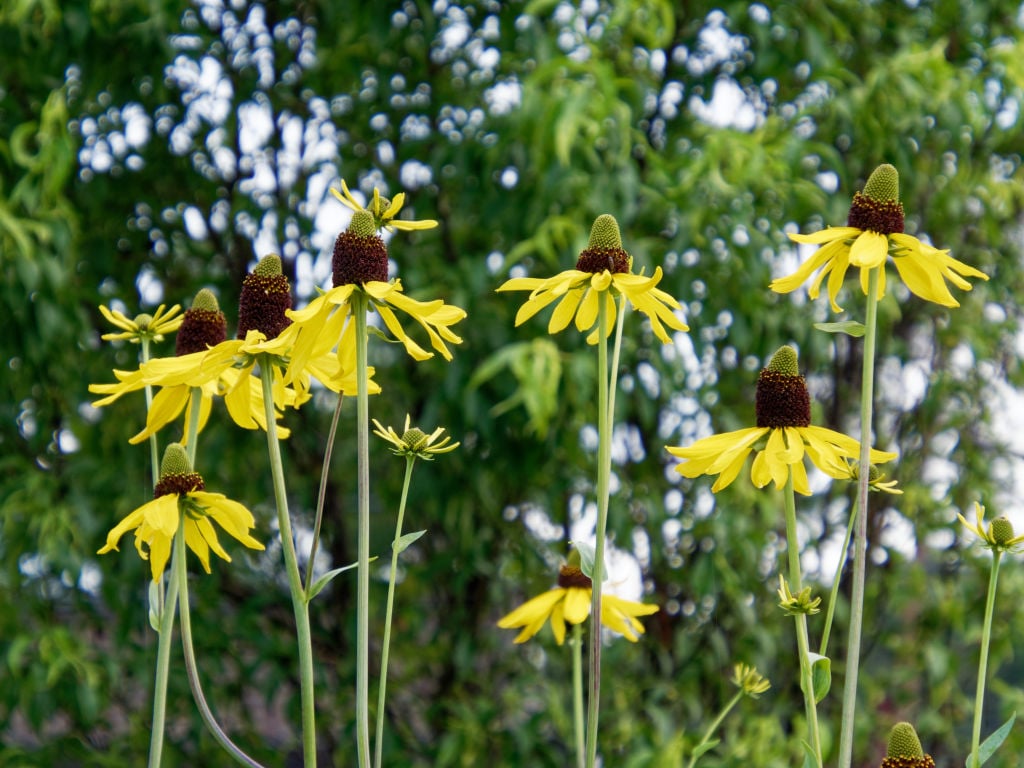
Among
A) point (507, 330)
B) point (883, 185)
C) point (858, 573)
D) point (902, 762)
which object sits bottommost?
point (507, 330)

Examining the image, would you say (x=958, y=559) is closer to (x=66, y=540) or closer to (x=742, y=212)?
(x=742, y=212)

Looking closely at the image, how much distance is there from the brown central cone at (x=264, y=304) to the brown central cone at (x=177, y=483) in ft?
0.25

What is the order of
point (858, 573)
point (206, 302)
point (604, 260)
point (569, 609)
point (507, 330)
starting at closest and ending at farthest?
1. point (858, 573)
2. point (604, 260)
3. point (206, 302)
4. point (569, 609)
5. point (507, 330)

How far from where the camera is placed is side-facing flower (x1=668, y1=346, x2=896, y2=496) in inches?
23.6

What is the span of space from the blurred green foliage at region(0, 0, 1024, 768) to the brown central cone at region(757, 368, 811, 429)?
0.93 meters

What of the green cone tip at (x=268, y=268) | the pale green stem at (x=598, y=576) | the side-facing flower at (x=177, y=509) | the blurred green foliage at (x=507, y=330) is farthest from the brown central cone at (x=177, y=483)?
the blurred green foliage at (x=507, y=330)

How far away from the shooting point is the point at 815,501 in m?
2.00

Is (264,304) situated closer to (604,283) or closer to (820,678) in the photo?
(604,283)

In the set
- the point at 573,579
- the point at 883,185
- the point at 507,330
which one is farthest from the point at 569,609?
the point at 507,330

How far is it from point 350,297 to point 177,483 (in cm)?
14

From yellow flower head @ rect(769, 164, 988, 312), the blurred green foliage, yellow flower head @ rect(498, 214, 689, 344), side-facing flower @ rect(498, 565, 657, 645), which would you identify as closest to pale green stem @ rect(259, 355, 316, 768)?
yellow flower head @ rect(498, 214, 689, 344)

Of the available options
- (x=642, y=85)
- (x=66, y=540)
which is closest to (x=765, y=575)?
(x=642, y=85)

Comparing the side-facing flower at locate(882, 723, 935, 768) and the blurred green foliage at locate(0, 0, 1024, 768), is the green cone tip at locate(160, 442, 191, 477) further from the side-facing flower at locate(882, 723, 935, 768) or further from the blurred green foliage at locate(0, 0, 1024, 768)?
the blurred green foliage at locate(0, 0, 1024, 768)

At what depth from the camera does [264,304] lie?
61 cm
